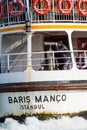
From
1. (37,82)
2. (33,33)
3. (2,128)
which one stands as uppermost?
(33,33)

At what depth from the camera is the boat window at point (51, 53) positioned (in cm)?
1992

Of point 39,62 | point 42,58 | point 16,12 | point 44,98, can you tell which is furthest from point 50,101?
point 16,12

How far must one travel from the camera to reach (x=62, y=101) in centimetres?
1877

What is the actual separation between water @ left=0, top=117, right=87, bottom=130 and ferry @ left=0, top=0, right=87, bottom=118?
37 centimetres

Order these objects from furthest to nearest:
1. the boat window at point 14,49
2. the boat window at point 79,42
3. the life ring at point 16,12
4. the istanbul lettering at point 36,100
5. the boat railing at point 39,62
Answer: the boat window at point 14,49 → the boat window at point 79,42 → the life ring at point 16,12 → the boat railing at point 39,62 → the istanbul lettering at point 36,100

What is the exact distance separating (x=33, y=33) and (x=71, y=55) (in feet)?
5.36

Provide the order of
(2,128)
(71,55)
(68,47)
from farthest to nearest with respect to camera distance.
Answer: (68,47) < (71,55) < (2,128)

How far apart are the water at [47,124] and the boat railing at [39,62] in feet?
5.79

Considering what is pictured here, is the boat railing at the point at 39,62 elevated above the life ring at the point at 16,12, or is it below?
below

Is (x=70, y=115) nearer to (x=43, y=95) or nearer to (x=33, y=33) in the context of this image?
(x=43, y=95)

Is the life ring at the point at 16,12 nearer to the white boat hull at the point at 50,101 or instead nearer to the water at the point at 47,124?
the white boat hull at the point at 50,101

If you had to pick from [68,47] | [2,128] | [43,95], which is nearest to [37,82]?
[43,95]

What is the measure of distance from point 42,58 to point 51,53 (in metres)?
0.49

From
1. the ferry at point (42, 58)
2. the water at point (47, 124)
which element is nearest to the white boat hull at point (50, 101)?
the ferry at point (42, 58)
